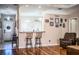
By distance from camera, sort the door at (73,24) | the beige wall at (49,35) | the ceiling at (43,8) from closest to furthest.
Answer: the ceiling at (43,8)
the door at (73,24)
the beige wall at (49,35)

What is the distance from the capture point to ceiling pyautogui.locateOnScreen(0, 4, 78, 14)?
2.31m

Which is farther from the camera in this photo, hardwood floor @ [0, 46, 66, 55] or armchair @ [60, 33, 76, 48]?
armchair @ [60, 33, 76, 48]

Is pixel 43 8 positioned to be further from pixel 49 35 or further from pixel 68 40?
pixel 68 40

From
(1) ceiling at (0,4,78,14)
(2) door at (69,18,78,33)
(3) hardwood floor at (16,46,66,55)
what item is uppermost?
(1) ceiling at (0,4,78,14)

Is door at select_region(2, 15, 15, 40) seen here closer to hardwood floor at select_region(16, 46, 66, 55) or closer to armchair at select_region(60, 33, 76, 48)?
hardwood floor at select_region(16, 46, 66, 55)

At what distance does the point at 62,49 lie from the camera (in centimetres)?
249

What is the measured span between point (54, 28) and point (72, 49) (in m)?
0.53

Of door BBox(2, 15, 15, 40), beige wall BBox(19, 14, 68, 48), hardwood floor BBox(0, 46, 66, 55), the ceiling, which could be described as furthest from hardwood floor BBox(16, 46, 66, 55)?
the ceiling

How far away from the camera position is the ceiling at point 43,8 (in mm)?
2312

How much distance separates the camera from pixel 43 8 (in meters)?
2.50

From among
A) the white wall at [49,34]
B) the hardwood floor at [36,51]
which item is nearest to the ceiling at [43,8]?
the white wall at [49,34]

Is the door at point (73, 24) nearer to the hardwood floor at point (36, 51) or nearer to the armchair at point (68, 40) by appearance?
the armchair at point (68, 40)

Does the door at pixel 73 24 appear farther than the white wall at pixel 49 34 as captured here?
No

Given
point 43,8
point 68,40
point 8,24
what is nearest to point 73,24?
point 68,40
